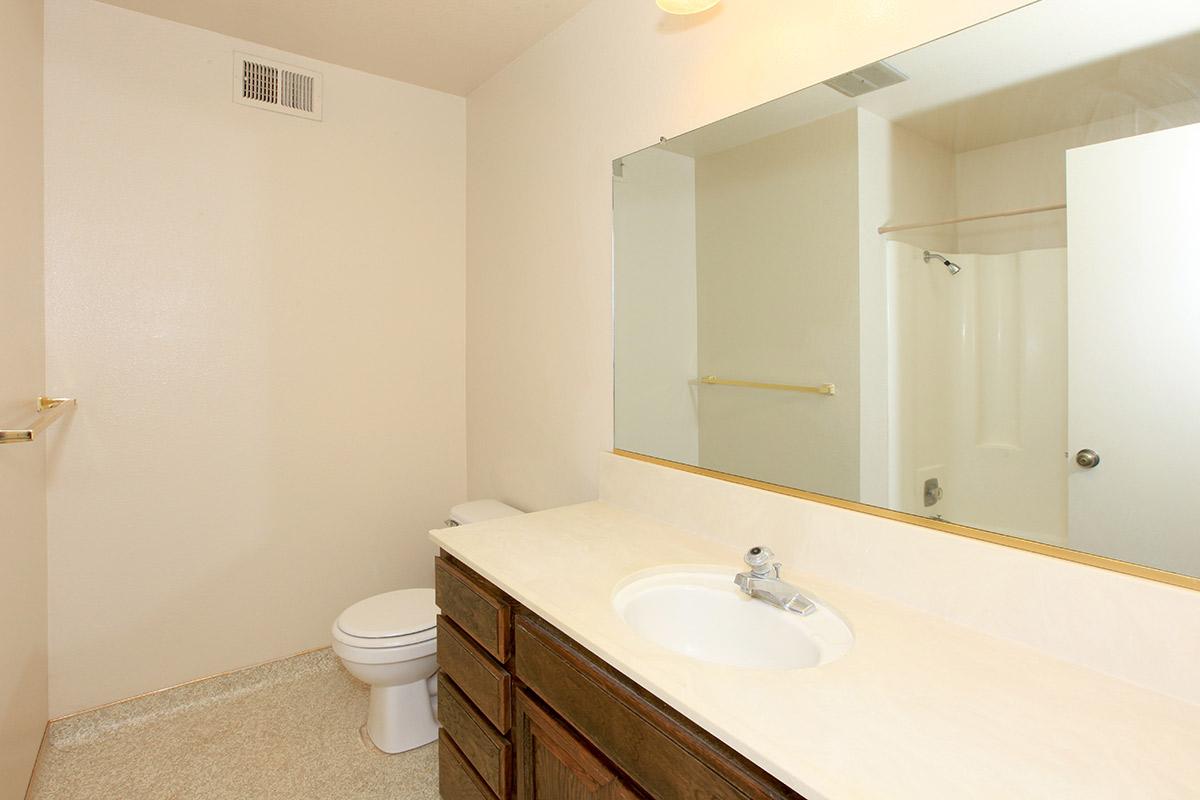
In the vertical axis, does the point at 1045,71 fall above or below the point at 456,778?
above

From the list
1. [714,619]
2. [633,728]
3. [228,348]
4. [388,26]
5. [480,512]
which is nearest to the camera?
[633,728]

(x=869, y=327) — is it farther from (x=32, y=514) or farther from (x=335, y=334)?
(x=32, y=514)

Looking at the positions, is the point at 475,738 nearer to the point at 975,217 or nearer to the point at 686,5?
the point at 975,217

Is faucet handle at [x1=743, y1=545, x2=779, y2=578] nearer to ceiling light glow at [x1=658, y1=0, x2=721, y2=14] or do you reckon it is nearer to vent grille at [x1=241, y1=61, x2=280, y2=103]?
A: ceiling light glow at [x1=658, y1=0, x2=721, y2=14]

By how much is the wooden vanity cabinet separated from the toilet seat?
33cm

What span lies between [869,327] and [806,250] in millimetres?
257

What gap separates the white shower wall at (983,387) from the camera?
0.99 meters

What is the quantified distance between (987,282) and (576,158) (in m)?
1.41

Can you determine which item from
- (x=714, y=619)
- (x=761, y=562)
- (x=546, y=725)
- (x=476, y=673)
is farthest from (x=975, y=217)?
(x=476, y=673)

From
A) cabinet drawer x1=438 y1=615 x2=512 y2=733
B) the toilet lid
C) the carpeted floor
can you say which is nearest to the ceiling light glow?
cabinet drawer x1=438 y1=615 x2=512 y2=733

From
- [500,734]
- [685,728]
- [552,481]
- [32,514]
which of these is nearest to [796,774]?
[685,728]

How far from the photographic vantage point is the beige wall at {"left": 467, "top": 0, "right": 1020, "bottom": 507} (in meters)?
1.34

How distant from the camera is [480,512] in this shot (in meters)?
2.36

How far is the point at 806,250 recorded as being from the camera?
1408mm
